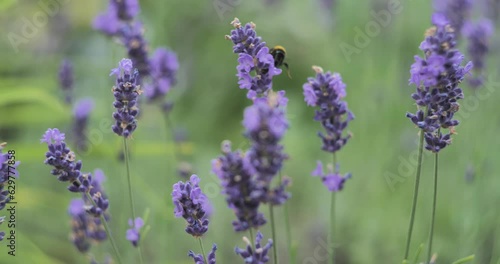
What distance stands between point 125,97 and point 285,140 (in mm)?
2341

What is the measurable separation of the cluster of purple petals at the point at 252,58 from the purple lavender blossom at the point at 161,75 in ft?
3.43

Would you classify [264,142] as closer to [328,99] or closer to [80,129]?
[328,99]

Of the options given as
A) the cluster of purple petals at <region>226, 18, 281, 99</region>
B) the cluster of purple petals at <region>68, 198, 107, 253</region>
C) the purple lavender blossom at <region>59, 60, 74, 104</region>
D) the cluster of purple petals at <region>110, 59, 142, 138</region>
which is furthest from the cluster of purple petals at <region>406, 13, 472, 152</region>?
the purple lavender blossom at <region>59, 60, 74, 104</region>

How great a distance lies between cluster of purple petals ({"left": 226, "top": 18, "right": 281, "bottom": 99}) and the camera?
1.64m

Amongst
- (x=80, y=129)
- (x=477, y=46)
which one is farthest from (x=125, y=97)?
(x=477, y=46)

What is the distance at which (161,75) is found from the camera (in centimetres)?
277

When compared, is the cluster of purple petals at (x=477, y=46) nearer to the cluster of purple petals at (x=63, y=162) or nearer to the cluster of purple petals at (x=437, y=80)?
the cluster of purple petals at (x=437, y=80)

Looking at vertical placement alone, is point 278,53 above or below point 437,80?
above

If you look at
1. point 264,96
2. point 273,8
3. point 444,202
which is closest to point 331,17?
point 273,8

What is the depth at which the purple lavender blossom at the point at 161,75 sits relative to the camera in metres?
2.71

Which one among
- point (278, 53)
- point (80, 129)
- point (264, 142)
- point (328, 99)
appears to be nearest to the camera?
point (264, 142)

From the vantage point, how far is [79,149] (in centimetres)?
291

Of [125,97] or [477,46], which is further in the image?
[477,46]

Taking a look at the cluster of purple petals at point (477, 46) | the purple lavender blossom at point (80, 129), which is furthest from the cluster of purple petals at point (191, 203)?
the cluster of purple petals at point (477, 46)
